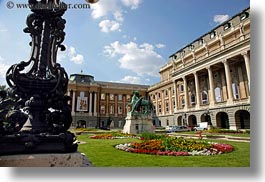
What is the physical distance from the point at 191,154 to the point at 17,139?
223 inches

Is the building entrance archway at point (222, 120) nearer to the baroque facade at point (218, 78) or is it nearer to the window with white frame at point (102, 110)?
the baroque facade at point (218, 78)

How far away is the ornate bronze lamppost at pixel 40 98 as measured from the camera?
11.5 feet

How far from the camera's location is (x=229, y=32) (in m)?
28.3

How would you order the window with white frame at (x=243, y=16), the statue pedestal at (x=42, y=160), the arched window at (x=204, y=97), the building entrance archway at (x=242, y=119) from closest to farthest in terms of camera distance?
1. the statue pedestal at (x=42, y=160)
2. the building entrance archway at (x=242, y=119)
3. the window with white frame at (x=243, y=16)
4. the arched window at (x=204, y=97)

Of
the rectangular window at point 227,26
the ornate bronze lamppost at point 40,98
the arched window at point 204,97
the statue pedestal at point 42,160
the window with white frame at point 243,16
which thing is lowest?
the statue pedestal at point 42,160

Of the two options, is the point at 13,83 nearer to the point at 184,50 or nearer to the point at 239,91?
the point at 239,91

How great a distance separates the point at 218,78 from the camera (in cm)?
3073

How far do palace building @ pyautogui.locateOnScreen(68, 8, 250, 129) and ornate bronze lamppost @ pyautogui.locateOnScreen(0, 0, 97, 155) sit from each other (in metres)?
24.5

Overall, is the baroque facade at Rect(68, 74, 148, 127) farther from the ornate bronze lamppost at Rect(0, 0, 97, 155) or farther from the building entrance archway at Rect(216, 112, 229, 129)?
the ornate bronze lamppost at Rect(0, 0, 97, 155)

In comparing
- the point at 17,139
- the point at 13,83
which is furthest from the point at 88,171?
the point at 13,83

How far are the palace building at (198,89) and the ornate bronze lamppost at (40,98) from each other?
2450cm

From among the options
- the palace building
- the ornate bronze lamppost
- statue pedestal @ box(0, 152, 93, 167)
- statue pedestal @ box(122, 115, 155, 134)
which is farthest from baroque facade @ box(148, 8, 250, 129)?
statue pedestal @ box(0, 152, 93, 167)

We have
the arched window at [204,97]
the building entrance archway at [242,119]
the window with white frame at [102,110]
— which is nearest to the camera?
the building entrance archway at [242,119]

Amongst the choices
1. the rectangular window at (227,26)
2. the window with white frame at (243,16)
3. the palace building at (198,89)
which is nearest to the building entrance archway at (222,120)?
the palace building at (198,89)
